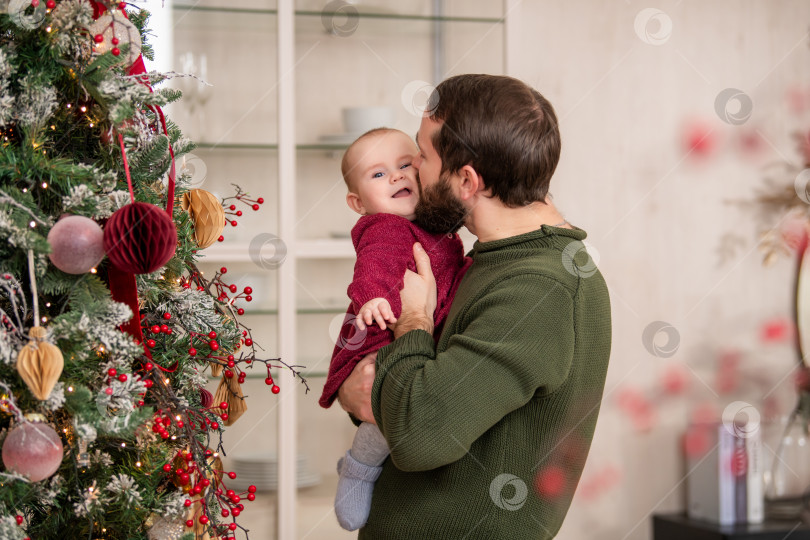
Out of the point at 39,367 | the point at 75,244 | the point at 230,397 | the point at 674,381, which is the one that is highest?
the point at 75,244

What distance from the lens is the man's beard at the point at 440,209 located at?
4.14 feet

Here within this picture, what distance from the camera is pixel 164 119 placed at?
105cm

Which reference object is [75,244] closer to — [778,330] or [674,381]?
[674,381]

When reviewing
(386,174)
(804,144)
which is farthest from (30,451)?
(804,144)

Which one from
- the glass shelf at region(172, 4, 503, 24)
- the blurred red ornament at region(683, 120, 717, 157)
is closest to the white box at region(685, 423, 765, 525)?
the blurred red ornament at region(683, 120, 717, 157)

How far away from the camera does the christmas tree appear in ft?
2.79

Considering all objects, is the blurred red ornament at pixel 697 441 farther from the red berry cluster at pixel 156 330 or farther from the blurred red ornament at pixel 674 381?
the red berry cluster at pixel 156 330

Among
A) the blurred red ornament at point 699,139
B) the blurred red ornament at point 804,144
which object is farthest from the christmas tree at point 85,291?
the blurred red ornament at point 804,144

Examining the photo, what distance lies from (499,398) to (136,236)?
0.51 m

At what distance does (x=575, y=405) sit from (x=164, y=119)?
711mm

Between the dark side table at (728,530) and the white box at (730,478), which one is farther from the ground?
the white box at (730,478)

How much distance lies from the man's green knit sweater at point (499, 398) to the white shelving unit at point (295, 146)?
1339 mm

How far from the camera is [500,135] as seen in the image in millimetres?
Result: 1179

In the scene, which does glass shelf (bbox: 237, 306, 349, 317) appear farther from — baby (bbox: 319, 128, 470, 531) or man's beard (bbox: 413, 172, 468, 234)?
man's beard (bbox: 413, 172, 468, 234)
